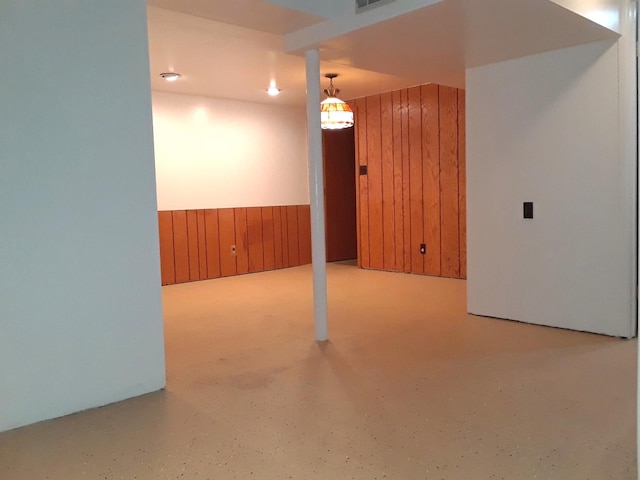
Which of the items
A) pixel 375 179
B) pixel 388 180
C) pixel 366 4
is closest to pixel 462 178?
pixel 388 180

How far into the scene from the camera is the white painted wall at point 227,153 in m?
6.49

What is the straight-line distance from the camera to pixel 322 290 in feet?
13.0

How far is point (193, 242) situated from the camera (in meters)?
6.77

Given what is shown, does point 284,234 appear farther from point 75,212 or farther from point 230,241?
point 75,212

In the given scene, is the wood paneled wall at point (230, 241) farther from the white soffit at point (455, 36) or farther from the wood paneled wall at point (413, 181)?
the white soffit at point (455, 36)

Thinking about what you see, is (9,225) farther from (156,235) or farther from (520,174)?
(520,174)

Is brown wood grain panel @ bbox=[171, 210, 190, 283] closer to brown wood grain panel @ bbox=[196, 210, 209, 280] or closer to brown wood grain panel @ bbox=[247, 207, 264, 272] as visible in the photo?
brown wood grain panel @ bbox=[196, 210, 209, 280]

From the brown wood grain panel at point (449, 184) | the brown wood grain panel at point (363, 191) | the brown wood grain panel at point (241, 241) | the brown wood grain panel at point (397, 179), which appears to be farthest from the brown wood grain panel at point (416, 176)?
the brown wood grain panel at point (241, 241)

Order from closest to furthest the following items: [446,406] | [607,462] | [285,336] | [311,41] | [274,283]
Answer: [607,462] → [446,406] → [311,41] → [285,336] → [274,283]

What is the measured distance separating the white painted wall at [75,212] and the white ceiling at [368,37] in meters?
0.62

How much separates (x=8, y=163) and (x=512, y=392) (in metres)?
2.72

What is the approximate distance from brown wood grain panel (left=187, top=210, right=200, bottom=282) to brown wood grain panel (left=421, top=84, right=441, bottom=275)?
2817 millimetres

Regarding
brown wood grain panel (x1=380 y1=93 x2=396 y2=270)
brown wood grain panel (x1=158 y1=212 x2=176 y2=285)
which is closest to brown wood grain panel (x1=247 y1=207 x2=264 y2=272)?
brown wood grain panel (x1=158 y1=212 x2=176 y2=285)

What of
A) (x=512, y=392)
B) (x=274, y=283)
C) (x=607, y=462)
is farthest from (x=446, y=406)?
→ (x=274, y=283)
